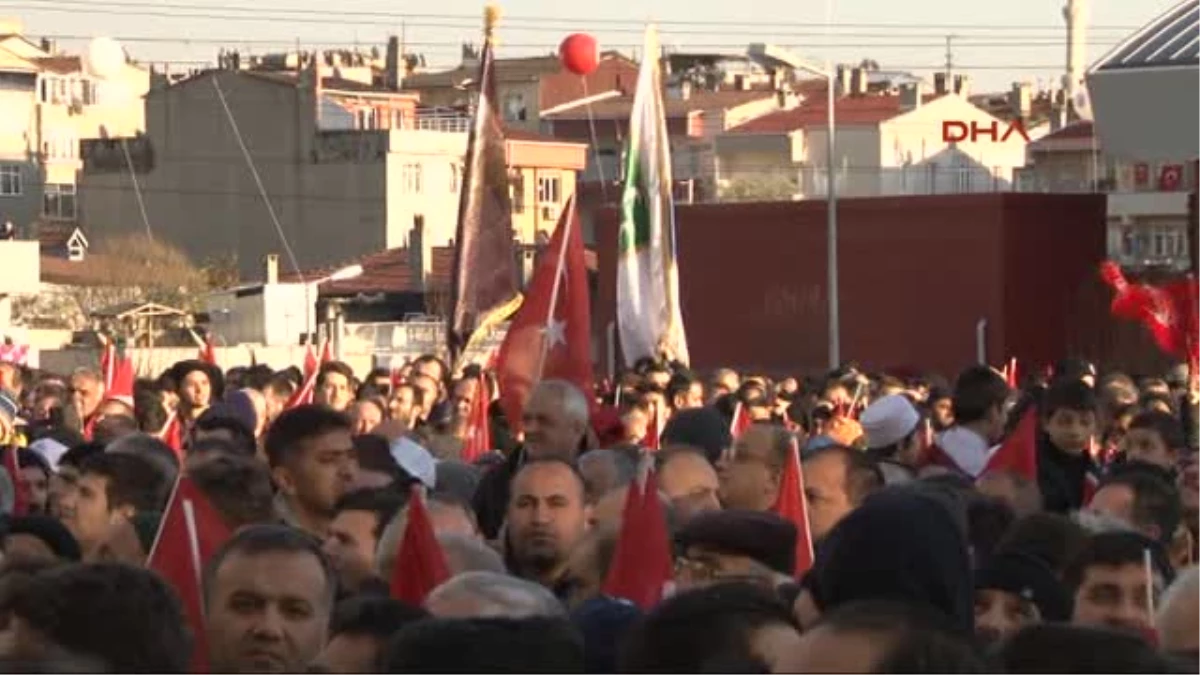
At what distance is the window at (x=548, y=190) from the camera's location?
93.9 metres

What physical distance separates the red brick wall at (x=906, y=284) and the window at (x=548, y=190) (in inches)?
1793

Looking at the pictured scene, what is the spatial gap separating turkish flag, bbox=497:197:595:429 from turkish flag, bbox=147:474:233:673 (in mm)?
6681

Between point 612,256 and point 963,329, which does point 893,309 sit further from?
point 612,256

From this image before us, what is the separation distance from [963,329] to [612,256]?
562 cm

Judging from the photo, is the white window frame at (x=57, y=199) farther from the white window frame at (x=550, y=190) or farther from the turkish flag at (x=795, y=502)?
the turkish flag at (x=795, y=502)

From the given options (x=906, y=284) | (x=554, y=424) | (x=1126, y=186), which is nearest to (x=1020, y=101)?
(x=1126, y=186)

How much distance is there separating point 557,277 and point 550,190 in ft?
259

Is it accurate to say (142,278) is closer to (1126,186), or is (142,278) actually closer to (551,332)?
(1126,186)

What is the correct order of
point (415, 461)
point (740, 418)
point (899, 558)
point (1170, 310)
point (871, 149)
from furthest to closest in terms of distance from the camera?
1. point (871, 149)
2. point (1170, 310)
3. point (740, 418)
4. point (415, 461)
5. point (899, 558)

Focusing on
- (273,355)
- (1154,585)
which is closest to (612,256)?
(273,355)

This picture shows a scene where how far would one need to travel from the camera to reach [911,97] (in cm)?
10256

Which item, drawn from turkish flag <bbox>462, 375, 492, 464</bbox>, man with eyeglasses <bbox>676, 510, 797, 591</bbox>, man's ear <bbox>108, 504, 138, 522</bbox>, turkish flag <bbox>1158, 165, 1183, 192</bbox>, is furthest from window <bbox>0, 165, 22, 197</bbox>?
man with eyeglasses <bbox>676, 510, 797, 591</bbox>

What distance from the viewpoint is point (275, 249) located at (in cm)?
8875

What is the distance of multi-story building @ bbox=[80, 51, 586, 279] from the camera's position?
8738cm
